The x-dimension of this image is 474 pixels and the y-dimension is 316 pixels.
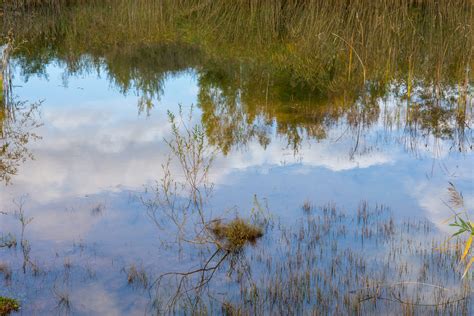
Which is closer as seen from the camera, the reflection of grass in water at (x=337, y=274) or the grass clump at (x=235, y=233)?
the reflection of grass in water at (x=337, y=274)

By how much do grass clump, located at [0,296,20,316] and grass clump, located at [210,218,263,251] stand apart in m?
1.42

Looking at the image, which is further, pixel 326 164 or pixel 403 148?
pixel 403 148

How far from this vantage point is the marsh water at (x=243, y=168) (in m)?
3.97

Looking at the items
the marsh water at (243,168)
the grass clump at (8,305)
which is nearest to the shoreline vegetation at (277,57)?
the marsh water at (243,168)

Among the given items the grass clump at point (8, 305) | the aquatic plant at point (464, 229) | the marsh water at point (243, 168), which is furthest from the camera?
the marsh water at point (243, 168)

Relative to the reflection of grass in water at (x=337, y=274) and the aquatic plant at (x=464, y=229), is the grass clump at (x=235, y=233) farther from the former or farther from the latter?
the aquatic plant at (x=464, y=229)

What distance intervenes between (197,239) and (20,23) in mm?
11149

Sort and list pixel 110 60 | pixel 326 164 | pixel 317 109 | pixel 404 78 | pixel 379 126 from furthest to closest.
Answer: pixel 110 60
pixel 404 78
pixel 317 109
pixel 379 126
pixel 326 164

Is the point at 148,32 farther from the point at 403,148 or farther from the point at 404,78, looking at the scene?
the point at 403,148

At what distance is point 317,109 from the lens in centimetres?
841

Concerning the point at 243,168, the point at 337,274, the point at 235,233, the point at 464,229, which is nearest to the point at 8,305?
the point at 235,233

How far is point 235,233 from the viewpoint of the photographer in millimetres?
4664

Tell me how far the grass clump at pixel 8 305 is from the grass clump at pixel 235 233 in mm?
1418

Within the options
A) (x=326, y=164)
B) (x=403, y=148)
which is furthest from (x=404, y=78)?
(x=326, y=164)
